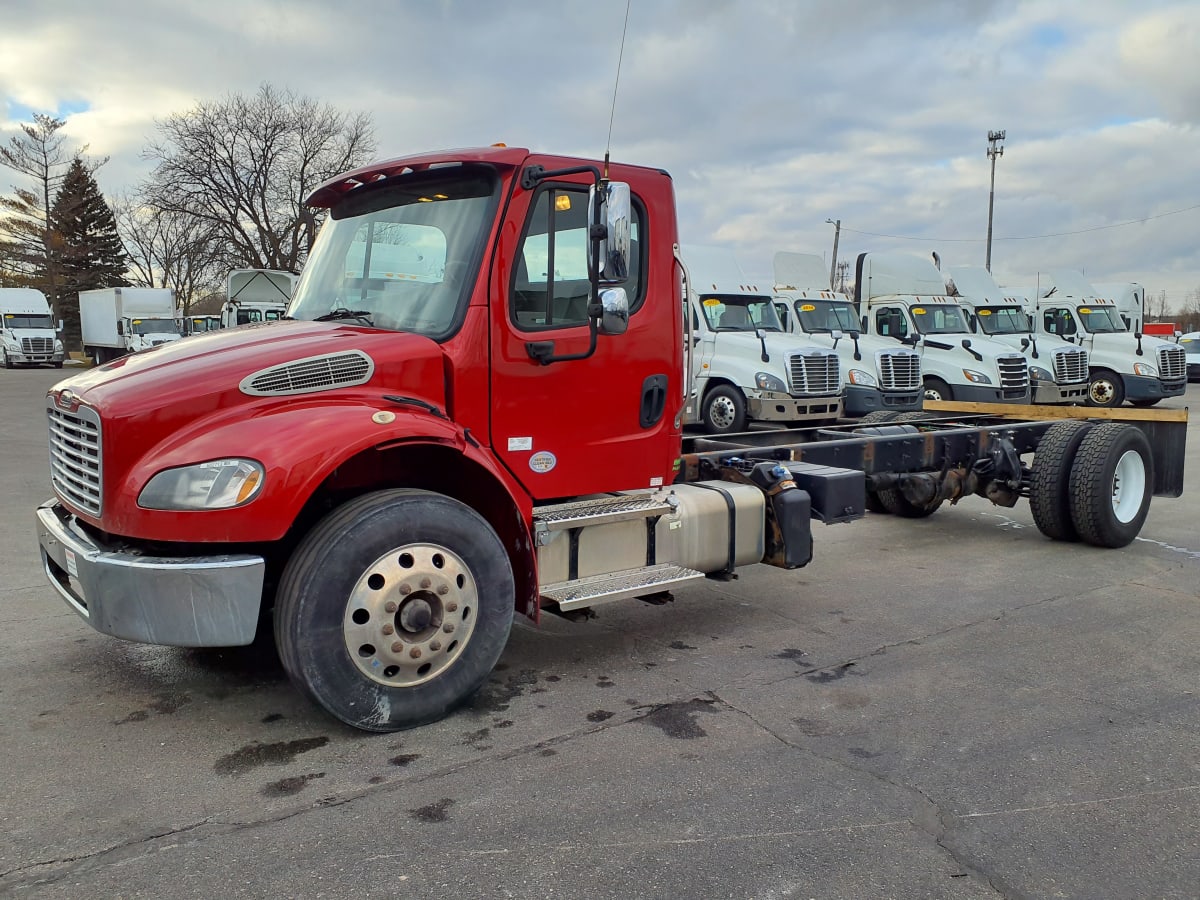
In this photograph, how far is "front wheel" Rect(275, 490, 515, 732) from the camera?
12.3 ft

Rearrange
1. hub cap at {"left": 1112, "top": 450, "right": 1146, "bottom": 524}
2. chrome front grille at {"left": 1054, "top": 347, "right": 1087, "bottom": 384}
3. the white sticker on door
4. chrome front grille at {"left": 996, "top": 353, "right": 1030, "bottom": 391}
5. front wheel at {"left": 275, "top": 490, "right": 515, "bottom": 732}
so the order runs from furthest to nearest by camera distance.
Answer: chrome front grille at {"left": 1054, "top": 347, "right": 1087, "bottom": 384}
chrome front grille at {"left": 996, "top": 353, "right": 1030, "bottom": 391}
hub cap at {"left": 1112, "top": 450, "right": 1146, "bottom": 524}
the white sticker on door
front wheel at {"left": 275, "top": 490, "right": 515, "bottom": 732}

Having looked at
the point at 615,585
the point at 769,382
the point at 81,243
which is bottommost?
the point at 615,585

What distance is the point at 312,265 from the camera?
198 inches

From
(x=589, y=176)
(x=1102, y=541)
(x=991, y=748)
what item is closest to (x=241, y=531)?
(x=589, y=176)

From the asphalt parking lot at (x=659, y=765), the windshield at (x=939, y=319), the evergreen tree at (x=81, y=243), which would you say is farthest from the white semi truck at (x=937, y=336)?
the evergreen tree at (x=81, y=243)

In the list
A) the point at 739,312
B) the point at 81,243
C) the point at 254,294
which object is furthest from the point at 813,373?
the point at 81,243

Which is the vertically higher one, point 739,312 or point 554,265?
point 739,312

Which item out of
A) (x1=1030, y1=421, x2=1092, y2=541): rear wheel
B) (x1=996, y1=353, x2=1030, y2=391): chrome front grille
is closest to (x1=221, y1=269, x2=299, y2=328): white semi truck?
(x1=996, y1=353, x2=1030, y2=391): chrome front grille

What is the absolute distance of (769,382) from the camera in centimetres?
1452

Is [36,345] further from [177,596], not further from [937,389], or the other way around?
[177,596]

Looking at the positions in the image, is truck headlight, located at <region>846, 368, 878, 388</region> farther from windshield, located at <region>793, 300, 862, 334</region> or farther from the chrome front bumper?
the chrome front bumper

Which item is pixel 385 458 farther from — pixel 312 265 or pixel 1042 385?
pixel 1042 385

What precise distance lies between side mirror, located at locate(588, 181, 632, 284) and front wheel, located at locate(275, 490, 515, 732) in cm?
121

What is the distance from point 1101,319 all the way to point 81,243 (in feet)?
181
